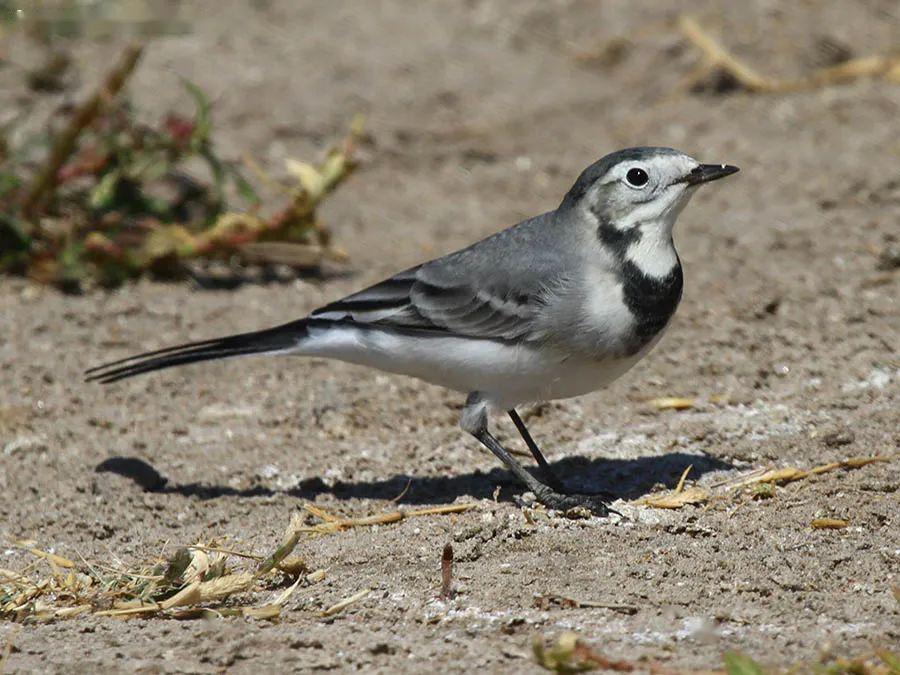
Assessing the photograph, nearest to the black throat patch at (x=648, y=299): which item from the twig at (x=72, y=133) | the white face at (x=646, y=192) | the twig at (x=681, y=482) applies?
the white face at (x=646, y=192)

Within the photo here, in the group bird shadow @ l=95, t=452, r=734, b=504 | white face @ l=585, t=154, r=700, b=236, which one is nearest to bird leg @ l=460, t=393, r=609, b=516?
bird shadow @ l=95, t=452, r=734, b=504

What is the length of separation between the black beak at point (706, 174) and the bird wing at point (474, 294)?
615 mm

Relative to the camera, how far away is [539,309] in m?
5.37

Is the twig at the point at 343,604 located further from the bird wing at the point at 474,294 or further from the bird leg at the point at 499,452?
the bird wing at the point at 474,294

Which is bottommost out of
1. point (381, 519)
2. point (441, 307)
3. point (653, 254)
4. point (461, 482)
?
point (461, 482)

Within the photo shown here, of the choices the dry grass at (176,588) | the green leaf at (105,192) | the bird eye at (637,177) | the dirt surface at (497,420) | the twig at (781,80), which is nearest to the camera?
the dirt surface at (497,420)

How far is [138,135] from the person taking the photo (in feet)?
25.7

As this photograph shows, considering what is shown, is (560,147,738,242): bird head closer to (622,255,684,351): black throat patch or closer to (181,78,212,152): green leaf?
(622,255,684,351): black throat patch

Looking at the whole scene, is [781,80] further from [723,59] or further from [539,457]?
[539,457]

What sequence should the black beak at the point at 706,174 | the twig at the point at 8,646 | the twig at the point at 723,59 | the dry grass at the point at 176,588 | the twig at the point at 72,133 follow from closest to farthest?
the twig at the point at 8,646 → the dry grass at the point at 176,588 → the black beak at the point at 706,174 → the twig at the point at 72,133 → the twig at the point at 723,59

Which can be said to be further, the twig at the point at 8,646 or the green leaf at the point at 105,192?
the green leaf at the point at 105,192

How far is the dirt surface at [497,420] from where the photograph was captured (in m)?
4.16

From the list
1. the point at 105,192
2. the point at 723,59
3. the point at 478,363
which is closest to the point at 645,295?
the point at 478,363

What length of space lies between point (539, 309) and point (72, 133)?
3.48m
